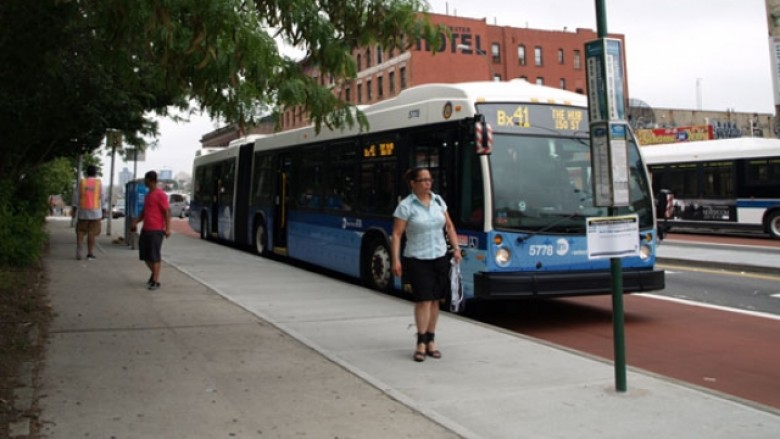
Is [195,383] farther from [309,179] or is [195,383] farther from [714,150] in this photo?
[714,150]

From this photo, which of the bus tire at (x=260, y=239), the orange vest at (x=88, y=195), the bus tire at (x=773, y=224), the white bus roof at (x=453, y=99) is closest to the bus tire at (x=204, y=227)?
the bus tire at (x=260, y=239)

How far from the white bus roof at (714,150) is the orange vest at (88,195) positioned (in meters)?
15.8

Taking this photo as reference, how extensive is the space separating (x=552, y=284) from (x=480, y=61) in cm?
5695

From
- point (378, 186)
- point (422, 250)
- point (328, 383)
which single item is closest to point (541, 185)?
point (422, 250)

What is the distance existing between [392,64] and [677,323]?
53051 millimetres

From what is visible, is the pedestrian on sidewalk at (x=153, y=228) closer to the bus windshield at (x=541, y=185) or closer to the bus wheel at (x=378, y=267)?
the bus wheel at (x=378, y=267)

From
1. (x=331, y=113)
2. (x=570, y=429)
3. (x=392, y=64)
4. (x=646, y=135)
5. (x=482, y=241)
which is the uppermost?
(x=392, y=64)

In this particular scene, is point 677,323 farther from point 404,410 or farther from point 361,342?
point 404,410

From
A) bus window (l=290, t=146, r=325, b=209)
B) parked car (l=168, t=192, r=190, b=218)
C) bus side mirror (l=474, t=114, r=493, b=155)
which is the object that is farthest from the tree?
parked car (l=168, t=192, r=190, b=218)

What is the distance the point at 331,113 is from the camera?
6.51m

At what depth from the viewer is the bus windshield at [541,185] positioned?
8.56 meters

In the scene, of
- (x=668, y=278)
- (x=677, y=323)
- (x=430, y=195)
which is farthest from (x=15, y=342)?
(x=668, y=278)

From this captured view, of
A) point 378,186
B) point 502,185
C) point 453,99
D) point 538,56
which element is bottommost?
point 502,185

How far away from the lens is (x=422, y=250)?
6469 mm
